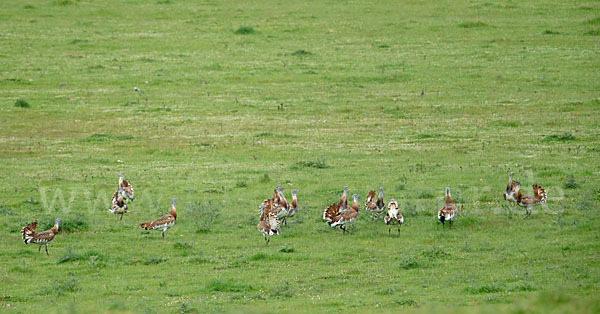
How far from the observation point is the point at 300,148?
28.2 meters

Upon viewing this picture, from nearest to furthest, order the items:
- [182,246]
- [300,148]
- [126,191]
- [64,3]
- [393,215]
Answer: [182,246], [393,215], [126,191], [300,148], [64,3]

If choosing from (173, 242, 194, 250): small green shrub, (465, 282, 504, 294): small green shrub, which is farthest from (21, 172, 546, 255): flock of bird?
(465, 282, 504, 294): small green shrub

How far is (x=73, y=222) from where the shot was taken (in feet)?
63.8

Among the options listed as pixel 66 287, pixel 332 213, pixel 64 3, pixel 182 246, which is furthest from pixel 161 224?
pixel 64 3

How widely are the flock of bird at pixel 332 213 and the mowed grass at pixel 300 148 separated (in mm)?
362

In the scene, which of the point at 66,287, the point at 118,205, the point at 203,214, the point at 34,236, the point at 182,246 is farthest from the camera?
the point at 203,214

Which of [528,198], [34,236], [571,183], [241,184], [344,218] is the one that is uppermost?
[571,183]

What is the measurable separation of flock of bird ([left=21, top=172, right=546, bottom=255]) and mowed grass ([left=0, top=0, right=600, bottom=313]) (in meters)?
0.36

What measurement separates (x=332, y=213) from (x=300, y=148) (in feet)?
31.8

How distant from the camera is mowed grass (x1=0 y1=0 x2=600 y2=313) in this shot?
1489cm

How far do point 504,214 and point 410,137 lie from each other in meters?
10.0

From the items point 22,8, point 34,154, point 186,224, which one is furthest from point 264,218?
point 22,8

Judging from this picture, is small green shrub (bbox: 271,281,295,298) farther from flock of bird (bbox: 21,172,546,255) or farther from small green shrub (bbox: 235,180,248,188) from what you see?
small green shrub (bbox: 235,180,248,188)

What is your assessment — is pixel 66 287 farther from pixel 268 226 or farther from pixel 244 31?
pixel 244 31
